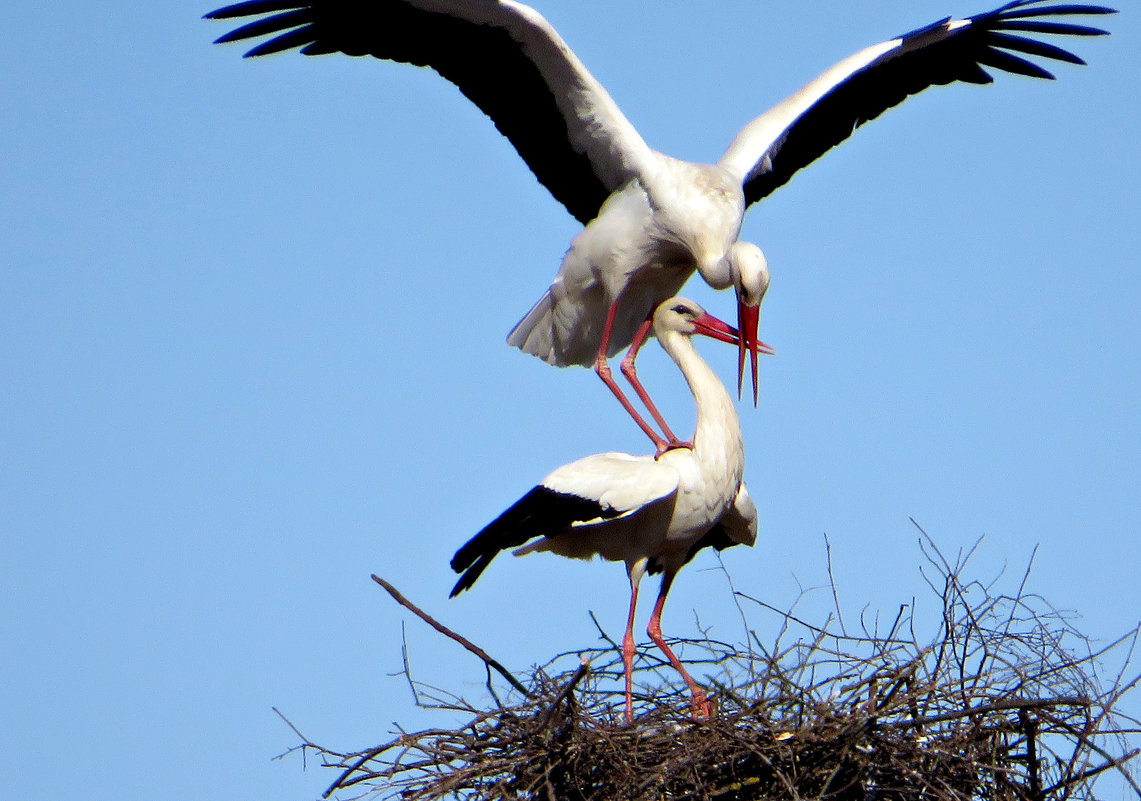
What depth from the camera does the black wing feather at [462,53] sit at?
6.18 meters

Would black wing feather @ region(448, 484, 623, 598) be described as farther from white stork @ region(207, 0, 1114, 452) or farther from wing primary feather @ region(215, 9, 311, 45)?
wing primary feather @ region(215, 9, 311, 45)

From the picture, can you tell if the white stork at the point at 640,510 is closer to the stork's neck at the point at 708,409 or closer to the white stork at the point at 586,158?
the stork's neck at the point at 708,409

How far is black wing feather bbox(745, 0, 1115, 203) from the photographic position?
725cm

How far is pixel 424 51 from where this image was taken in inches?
252

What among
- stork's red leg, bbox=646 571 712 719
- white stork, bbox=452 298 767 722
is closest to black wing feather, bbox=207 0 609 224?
white stork, bbox=452 298 767 722

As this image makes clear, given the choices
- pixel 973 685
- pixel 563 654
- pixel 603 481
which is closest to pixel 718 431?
pixel 603 481

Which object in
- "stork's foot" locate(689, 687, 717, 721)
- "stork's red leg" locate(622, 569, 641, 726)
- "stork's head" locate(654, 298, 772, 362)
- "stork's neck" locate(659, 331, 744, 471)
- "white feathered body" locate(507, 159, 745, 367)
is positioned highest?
"white feathered body" locate(507, 159, 745, 367)

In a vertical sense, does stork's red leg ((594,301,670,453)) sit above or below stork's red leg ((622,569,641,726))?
above

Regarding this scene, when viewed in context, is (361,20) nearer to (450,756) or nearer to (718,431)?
(718,431)

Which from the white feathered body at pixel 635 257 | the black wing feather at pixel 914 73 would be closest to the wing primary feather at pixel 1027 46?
the black wing feather at pixel 914 73

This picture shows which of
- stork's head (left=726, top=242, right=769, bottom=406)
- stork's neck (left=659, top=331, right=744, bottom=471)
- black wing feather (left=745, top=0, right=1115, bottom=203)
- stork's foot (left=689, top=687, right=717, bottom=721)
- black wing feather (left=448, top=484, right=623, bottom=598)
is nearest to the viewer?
stork's foot (left=689, top=687, right=717, bottom=721)

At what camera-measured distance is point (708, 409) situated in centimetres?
546

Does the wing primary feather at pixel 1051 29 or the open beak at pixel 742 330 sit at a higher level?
the wing primary feather at pixel 1051 29

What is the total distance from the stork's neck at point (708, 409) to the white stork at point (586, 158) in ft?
0.64
